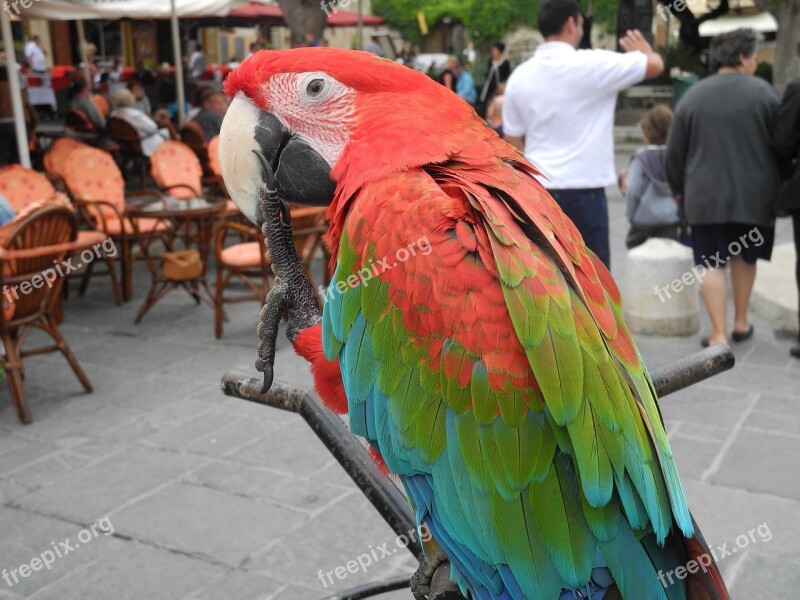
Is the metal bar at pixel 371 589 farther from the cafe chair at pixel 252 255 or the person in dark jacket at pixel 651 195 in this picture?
the person in dark jacket at pixel 651 195

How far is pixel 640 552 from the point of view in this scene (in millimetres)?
1252

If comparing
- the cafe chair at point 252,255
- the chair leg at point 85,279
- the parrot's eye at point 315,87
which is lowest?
the chair leg at point 85,279

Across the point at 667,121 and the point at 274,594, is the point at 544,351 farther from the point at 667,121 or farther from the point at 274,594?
the point at 667,121

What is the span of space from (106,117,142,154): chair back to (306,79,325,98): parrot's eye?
8900 millimetres

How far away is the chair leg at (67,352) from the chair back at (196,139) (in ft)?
15.3

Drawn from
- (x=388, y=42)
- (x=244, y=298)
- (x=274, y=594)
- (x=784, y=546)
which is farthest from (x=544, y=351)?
(x=388, y=42)

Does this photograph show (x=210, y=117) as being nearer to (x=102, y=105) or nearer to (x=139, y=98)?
(x=102, y=105)

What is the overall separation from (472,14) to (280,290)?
3894cm

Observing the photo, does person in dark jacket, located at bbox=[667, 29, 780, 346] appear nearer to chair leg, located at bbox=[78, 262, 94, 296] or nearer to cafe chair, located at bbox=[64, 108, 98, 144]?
chair leg, located at bbox=[78, 262, 94, 296]

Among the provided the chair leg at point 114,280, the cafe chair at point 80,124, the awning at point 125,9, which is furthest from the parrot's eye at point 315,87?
the cafe chair at point 80,124

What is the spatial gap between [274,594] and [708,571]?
167cm

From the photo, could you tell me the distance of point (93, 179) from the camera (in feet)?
20.3

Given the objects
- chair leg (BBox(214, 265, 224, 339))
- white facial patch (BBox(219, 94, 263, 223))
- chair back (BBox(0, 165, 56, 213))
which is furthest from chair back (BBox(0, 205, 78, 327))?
white facial patch (BBox(219, 94, 263, 223))

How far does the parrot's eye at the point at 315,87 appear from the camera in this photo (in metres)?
1.33
